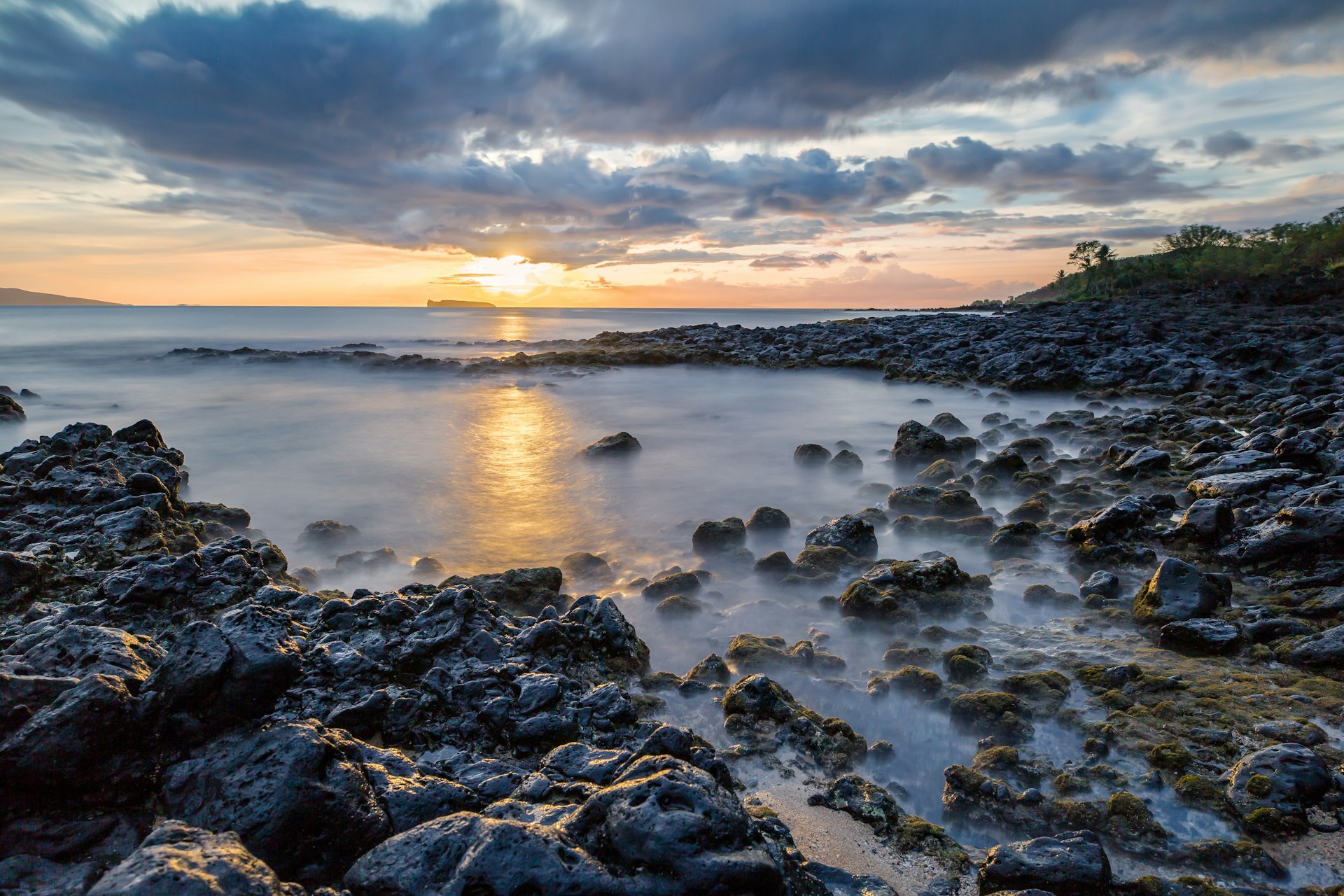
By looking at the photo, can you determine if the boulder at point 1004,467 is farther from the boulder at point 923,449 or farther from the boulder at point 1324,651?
the boulder at point 1324,651

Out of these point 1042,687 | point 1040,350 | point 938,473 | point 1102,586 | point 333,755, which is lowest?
point 1042,687

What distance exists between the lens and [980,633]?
5.44 m

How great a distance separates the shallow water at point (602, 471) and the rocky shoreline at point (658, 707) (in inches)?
9.5

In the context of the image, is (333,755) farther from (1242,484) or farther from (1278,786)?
(1242,484)

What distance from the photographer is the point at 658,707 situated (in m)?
4.49

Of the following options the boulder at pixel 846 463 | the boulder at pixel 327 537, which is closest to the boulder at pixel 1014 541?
the boulder at pixel 846 463

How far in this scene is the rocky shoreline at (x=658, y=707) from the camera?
2.36 meters

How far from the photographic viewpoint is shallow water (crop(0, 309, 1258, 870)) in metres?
5.52

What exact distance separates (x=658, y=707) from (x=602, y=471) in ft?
28.9

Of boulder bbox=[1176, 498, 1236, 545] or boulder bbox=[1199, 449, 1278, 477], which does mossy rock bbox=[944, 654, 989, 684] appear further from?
boulder bbox=[1199, 449, 1278, 477]

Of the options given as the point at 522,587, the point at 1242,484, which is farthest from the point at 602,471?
the point at 1242,484

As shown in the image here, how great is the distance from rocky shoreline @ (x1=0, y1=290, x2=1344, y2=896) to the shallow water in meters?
0.24

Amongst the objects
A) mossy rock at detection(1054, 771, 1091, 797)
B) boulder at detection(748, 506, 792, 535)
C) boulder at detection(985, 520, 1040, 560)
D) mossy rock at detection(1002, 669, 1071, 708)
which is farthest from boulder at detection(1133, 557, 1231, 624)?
boulder at detection(748, 506, 792, 535)

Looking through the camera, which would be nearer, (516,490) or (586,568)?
(586,568)
